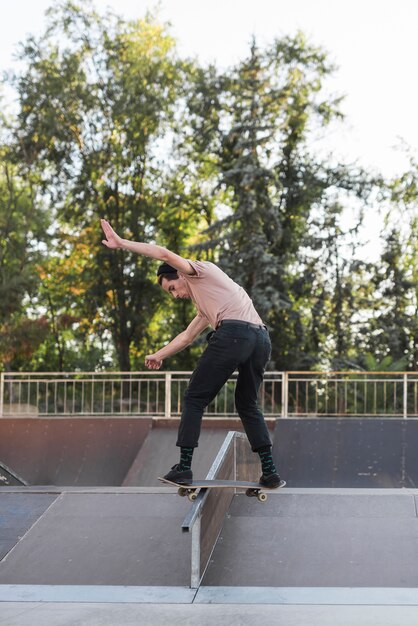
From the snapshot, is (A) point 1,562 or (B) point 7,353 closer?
(A) point 1,562

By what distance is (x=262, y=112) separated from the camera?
26.7 m

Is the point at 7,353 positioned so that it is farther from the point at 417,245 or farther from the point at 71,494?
the point at 71,494

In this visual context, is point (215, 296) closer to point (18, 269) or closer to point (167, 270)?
point (167, 270)

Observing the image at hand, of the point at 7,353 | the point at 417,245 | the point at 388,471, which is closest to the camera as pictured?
the point at 388,471

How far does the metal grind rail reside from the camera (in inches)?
204

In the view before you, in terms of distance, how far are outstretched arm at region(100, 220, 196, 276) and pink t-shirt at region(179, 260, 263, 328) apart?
3.9 inches

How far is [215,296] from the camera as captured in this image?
581 centimetres

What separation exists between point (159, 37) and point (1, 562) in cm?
2804

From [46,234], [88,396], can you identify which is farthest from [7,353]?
[46,234]

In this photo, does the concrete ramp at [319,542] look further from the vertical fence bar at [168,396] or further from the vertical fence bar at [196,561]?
the vertical fence bar at [168,396]

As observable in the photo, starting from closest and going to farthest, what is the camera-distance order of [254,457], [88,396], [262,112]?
[254,457] < [88,396] < [262,112]

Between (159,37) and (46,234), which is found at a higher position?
(159,37)

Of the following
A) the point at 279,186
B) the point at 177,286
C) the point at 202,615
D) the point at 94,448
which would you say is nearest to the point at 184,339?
the point at 177,286

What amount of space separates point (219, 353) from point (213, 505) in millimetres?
992
